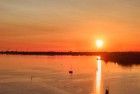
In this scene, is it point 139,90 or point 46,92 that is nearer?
point 46,92

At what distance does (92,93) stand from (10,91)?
1757 centimetres

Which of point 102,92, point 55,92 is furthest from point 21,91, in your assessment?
point 102,92

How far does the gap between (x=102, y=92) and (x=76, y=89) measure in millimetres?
6689

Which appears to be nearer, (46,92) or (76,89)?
(46,92)

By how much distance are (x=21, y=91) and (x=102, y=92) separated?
17.9 m

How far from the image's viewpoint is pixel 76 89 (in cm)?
7712

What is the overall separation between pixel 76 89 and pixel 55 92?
8226mm

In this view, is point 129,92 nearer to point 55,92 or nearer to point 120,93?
point 120,93

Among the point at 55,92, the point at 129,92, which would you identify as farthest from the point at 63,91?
the point at 129,92

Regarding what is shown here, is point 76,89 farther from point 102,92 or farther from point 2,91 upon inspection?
point 2,91

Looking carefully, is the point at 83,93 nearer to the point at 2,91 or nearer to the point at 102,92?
the point at 102,92

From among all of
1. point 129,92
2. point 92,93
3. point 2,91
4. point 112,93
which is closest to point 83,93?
point 92,93

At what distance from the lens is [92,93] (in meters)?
71.6

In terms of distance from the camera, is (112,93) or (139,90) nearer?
(112,93)
